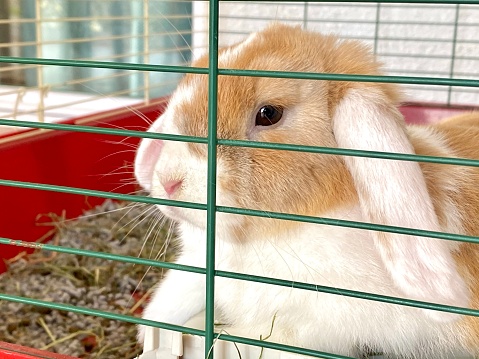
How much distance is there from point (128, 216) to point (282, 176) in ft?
4.47

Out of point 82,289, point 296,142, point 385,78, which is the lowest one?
point 82,289

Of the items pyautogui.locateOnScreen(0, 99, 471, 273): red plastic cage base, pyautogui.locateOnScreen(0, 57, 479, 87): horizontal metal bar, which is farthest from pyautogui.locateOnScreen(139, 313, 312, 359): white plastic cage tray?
pyautogui.locateOnScreen(0, 99, 471, 273): red plastic cage base

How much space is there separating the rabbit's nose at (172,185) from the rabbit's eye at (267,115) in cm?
21

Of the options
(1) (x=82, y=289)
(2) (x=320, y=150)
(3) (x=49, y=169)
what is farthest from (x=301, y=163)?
(3) (x=49, y=169)

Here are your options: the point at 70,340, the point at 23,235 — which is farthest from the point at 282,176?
the point at 23,235

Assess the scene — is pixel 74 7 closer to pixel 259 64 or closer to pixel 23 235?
pixel 23 235

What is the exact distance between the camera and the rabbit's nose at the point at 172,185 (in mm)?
1276

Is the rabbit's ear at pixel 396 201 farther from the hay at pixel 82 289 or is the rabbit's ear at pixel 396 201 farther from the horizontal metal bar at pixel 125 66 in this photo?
the hay at pixel 82 289

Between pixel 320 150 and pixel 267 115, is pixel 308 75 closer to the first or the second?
pixel 320 150

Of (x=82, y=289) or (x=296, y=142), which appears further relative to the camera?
(x=82, y=289)

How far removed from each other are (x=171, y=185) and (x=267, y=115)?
0.25 metres

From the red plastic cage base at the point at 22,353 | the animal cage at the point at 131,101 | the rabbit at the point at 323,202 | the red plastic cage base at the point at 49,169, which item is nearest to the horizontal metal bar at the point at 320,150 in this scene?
the animal cage at the point at 131,101

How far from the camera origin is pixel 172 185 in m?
1.28

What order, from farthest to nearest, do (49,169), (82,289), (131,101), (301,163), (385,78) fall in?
(131,101) → (49,169) → (82,289) → (301,163) → (385,78)
